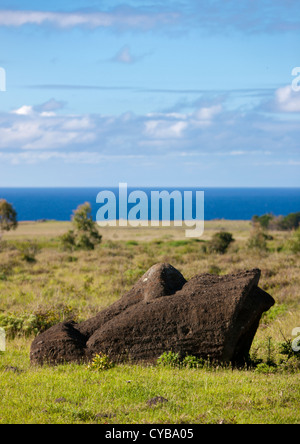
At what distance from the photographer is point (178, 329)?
1131 cm

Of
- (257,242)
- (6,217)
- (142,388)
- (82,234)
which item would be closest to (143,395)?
(142,388)

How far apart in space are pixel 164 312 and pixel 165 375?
1.43m

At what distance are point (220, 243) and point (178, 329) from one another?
33.7 metres

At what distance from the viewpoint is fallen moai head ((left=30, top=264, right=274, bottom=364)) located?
36.8 ft

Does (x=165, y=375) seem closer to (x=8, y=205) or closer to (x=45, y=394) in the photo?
(x=45, y=394)

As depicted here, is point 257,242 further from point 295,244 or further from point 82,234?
point 82,234

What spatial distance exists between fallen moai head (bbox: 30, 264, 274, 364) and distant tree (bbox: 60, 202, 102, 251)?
3408 centimetres

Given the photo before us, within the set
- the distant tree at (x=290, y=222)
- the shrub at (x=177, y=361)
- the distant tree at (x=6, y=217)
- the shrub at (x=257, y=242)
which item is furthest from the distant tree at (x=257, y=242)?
the distant tree at (x=290, y=222)

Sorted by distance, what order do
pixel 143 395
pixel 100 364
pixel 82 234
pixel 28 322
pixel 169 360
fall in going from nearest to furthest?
pixel 143 395, pixel 100 364, pixel 169 360, pixel 28 322, pixel 82 234

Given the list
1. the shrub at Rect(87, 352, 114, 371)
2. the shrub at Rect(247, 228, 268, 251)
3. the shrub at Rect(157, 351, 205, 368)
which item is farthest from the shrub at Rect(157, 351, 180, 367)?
the shrub at Rect(247, 228, 268, 251)

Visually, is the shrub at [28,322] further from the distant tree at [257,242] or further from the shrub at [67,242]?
the shrub at [67,242]

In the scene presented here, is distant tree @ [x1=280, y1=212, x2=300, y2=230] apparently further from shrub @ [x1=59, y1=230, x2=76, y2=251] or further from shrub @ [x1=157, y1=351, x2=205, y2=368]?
shrub @ [x1=157, y1=351, x2=205, y2=368]

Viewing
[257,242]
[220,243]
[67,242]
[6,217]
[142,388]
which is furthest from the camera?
[6,217]

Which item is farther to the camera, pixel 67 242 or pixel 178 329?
pixel 67 242
